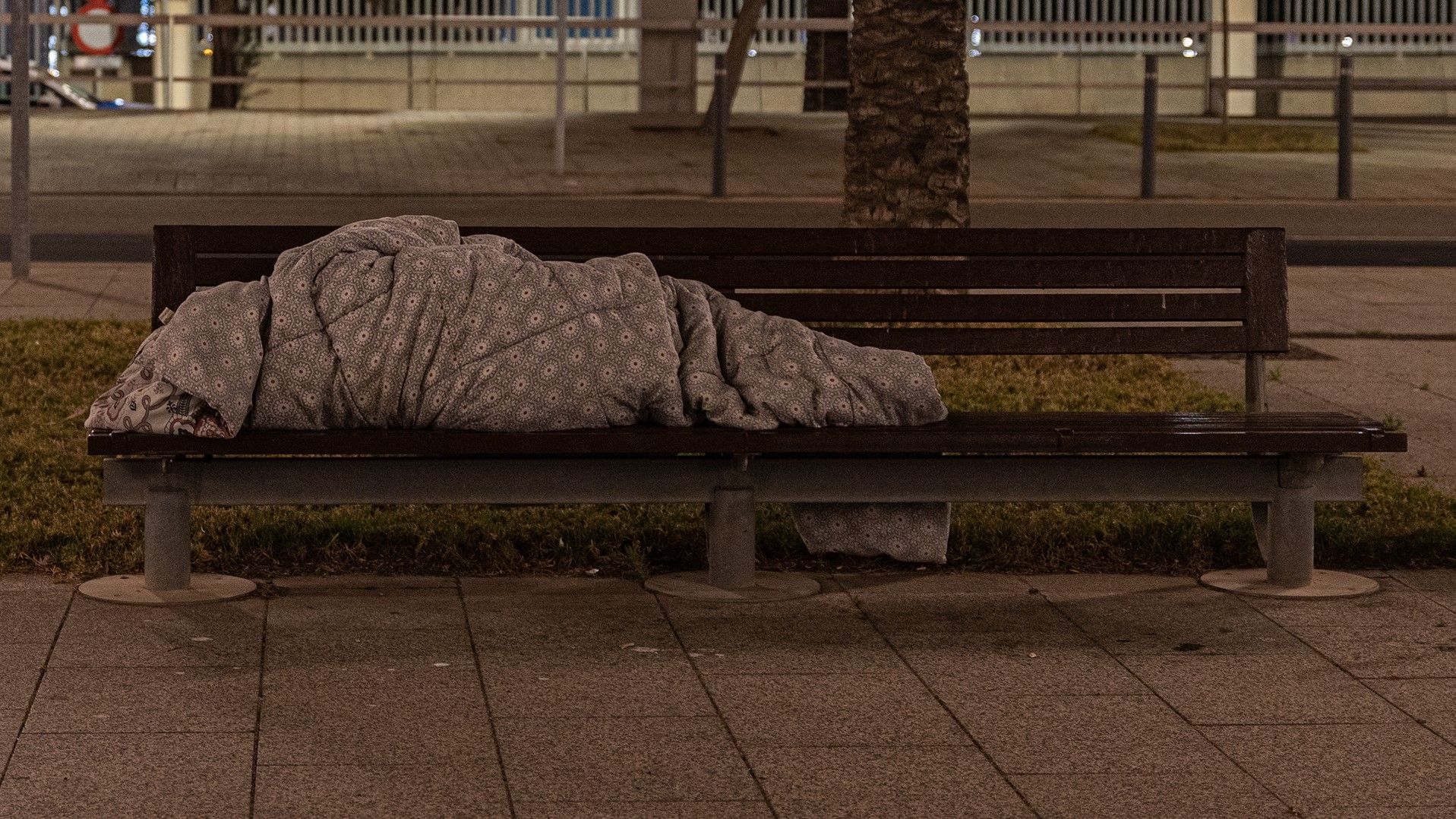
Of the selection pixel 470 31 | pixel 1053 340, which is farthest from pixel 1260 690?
pixel 470 31

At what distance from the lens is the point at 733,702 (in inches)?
173

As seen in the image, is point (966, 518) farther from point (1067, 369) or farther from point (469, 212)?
point (469, 212)

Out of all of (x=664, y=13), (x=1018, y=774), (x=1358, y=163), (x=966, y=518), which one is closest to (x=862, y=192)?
(x=966, y=518)

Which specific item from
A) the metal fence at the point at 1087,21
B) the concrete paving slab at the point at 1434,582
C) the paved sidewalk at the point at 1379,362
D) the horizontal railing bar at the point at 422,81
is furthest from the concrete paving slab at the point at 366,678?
the metal fence at the point at 1087,21

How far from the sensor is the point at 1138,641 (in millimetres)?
4941

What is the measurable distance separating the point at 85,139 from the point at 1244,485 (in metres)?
17.7

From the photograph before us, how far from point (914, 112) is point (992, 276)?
3532 mm

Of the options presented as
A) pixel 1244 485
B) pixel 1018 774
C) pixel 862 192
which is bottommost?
pixel 1018 774

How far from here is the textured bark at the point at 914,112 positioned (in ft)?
30.7

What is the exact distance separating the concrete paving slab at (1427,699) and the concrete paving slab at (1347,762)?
5cm

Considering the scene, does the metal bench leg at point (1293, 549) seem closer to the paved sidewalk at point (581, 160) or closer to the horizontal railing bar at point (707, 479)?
the horizontal railing bar at point (707, 479)

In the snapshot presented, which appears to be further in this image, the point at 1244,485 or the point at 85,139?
the point at 85,139

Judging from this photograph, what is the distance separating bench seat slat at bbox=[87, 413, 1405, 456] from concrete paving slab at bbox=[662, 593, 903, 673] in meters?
0.38

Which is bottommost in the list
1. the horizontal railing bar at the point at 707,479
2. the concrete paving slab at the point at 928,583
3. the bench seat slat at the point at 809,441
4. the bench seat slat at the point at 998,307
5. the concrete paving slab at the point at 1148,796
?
the concrete paving slab at the point at 1148,796
